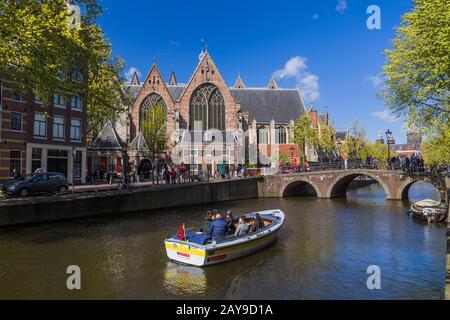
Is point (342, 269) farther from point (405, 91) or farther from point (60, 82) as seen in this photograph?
point (60, 82)

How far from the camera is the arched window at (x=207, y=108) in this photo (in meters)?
57.0

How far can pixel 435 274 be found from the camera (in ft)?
42.2

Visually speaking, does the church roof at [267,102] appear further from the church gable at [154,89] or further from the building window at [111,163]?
the building window at [111,163]

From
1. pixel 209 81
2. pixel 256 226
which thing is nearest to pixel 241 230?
pixel 256 226

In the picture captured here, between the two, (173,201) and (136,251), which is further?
(173,201)

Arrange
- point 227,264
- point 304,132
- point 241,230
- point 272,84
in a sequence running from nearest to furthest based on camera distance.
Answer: point 227,264
point 241,230
point 304,132
point 272,84

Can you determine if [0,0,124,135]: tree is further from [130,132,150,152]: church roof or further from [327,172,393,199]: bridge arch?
[327,172,393,199]: bridge arch

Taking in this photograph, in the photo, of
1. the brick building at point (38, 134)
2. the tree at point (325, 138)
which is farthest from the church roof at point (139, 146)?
the tree at point (325, 138)

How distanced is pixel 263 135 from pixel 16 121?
138ft

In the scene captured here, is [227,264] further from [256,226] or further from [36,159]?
[36,159]

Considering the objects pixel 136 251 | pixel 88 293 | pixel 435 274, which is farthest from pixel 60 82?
pixel 435 274

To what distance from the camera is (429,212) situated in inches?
907

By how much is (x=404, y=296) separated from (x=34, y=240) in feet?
→ 55.1
